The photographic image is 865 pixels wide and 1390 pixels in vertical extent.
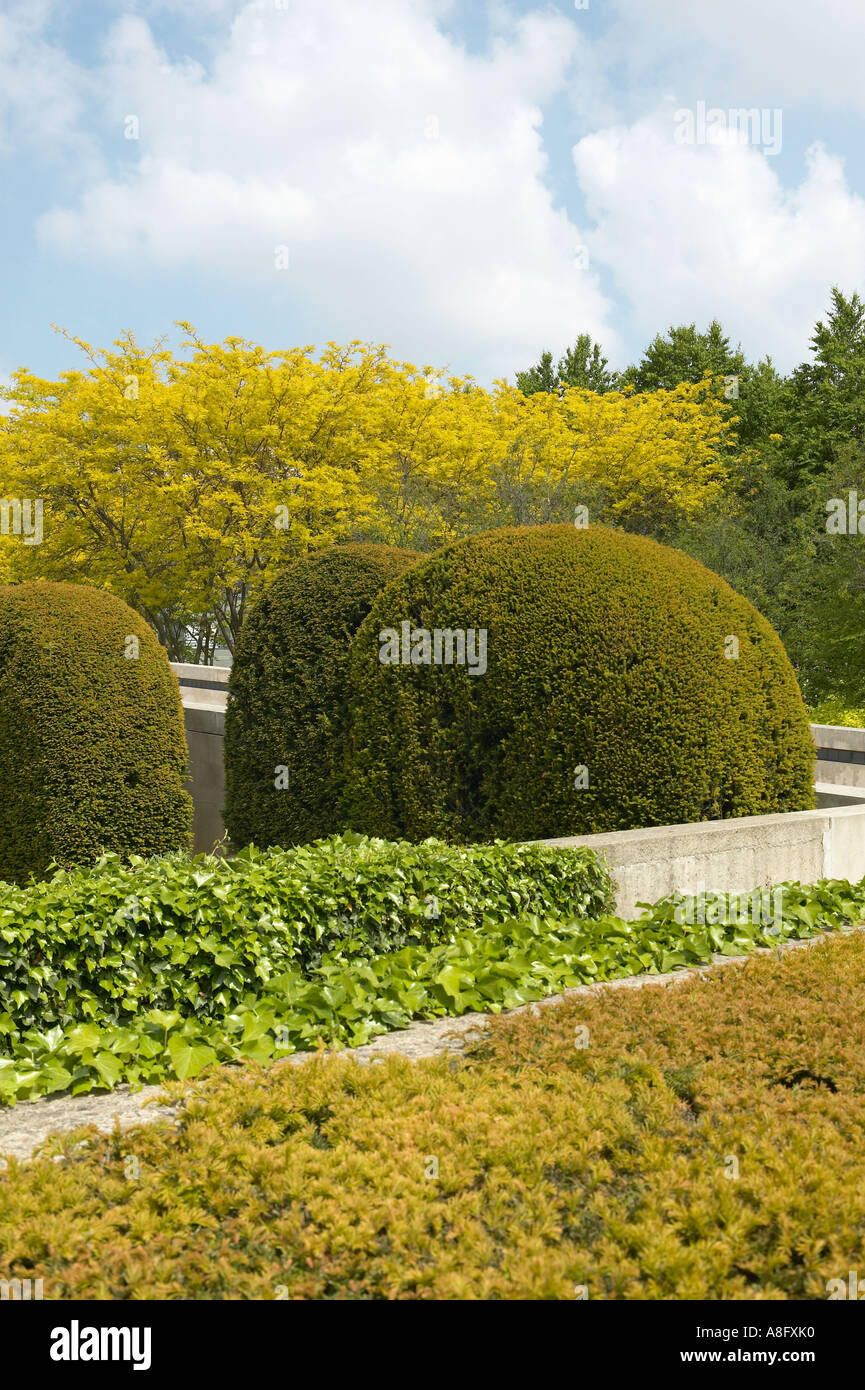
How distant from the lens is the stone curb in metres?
4.19

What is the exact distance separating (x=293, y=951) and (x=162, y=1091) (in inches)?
59.6

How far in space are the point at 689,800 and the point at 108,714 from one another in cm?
513

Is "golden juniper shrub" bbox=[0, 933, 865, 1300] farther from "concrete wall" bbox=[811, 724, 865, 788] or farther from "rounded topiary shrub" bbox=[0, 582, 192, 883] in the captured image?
"concrete wall" bbox=[811, 724, 865, 788]

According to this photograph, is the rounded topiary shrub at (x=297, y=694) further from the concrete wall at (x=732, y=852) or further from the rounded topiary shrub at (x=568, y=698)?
the concrete wall at (x=732, y=852)

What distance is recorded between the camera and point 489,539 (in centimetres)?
868

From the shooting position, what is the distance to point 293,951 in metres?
6.03

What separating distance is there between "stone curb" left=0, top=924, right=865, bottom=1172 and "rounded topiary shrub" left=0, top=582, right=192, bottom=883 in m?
5.32

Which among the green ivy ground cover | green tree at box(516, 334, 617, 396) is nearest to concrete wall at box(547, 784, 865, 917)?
the green ivy ground cover

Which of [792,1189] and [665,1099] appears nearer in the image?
[792,1189]

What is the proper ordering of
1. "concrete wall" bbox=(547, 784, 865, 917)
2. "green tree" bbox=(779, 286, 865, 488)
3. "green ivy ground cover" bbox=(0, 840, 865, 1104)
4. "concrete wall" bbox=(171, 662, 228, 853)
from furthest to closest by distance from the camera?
"green tree" bbox=(779, 286, 865, 488), "concrete wall" bbox=(171, 662, 228, 853), "concrete wall" bbox=(547, 784, 865, 917), "green ivy ground cover" bbox=(0, 840, 865, 1104)
